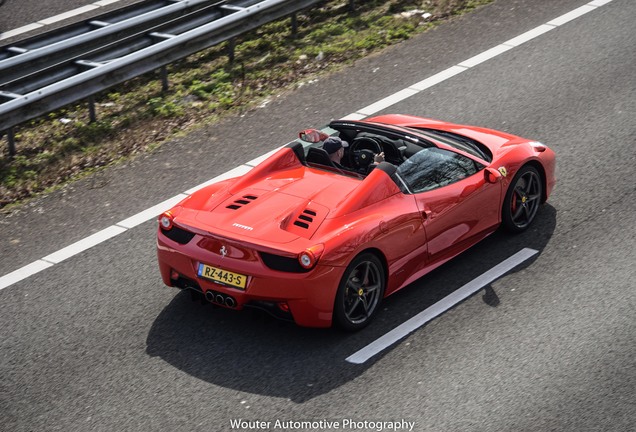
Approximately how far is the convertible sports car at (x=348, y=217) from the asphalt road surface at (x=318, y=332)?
0.32 meters

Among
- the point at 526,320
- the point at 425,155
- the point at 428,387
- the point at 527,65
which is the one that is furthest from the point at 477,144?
the point at 527,65

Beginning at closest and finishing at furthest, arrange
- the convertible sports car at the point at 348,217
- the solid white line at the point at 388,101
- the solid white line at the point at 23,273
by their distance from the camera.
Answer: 1. the convertible sports car at the point at 348,217
2. the solid white line at the point at 23,273
3. the solid white line at the point at 388,101

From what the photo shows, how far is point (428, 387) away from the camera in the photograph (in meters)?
7.40

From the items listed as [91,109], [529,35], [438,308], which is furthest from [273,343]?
[529,35]

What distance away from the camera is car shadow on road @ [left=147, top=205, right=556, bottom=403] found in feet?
24.7

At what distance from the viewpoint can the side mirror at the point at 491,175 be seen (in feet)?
29.3

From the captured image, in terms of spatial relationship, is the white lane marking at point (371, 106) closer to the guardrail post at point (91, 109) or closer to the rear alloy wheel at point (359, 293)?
the guardrail post at point (91, 109)

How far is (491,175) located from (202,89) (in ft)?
17.1

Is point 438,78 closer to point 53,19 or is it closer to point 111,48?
point 111,48

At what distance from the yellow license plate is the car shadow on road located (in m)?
0.53

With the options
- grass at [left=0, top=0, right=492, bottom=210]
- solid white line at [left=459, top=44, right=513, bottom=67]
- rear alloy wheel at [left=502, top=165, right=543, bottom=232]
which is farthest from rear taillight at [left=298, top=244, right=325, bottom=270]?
solid white line at [left=459, top=44, right=513, bottom=67]

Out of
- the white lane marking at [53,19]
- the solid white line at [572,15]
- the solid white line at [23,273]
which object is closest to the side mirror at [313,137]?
the solid white line at [23,273]

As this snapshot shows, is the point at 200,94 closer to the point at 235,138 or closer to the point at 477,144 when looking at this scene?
the point at 235,138

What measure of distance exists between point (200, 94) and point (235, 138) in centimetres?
130
